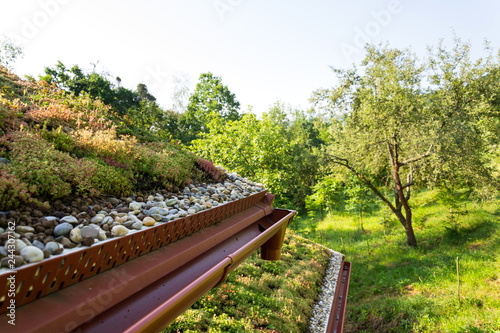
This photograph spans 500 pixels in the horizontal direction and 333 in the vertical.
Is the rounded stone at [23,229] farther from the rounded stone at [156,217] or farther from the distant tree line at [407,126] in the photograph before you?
the distant tree line at [407,126]

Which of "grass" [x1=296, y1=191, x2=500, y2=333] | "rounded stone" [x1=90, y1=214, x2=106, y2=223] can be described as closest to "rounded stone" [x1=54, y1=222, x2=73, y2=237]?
"rounded stone" [x1=90, y1=214, x2=106, y2=223]

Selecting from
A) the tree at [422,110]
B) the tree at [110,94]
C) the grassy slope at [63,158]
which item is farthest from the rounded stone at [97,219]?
the tree at [110,94]

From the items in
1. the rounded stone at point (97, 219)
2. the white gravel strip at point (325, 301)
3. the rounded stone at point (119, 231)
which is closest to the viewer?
the rounded stone at point (119, 231)

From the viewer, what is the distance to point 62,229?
1510 millimetres

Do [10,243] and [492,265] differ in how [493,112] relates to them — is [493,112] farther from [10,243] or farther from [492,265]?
[10,243]

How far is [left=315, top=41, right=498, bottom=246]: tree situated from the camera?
791 centimetres

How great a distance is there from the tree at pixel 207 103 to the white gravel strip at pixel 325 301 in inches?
684

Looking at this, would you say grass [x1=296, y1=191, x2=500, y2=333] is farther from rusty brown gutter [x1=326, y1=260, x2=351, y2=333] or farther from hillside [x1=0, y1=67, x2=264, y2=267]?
hillside [x1=0, y1=67, x2=264, y2=267]

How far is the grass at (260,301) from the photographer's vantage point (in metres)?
3.91

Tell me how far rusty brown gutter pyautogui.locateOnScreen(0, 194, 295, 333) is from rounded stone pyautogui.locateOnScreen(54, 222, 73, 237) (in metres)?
0.33

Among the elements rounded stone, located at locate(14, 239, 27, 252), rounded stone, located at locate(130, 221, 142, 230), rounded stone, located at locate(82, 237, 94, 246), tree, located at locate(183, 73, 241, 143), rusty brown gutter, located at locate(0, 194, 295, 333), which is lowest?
rusty brown gutter, located at locate(0, 194, 295, 333)

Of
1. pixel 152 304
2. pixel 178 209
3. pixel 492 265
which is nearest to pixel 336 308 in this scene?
pixel 492 265

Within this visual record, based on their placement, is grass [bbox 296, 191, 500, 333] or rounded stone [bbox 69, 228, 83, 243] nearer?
rounded stone [bbox 69, 228, 83, 243]

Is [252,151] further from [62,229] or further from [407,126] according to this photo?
[62,229]
